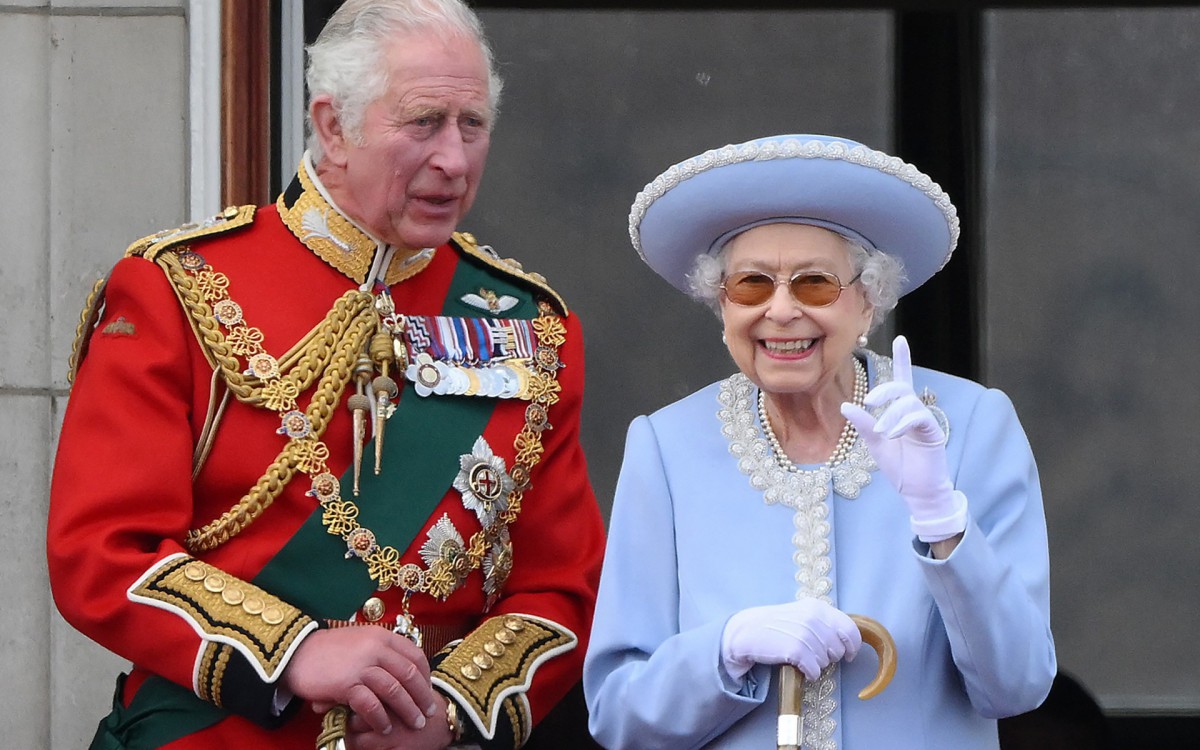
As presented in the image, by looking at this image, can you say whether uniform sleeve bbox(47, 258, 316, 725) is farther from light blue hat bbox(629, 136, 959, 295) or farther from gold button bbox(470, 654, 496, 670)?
light blue hat bbox(629, 136, 959, 295)

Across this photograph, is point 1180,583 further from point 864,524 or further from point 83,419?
point 83,419

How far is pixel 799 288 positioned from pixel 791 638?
47 cm

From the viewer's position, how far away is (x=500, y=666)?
3.23 m

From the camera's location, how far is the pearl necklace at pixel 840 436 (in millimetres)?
2914

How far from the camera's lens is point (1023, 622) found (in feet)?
8.79

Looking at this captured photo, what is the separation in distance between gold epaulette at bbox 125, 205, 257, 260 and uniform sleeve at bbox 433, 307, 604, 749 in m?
0.56

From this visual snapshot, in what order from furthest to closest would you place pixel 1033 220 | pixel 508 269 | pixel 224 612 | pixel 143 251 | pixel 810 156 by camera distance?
pixel 1033 220 < pixel 508 269 < pixel 143 251 < pixel 224 612 < pixel 810 156

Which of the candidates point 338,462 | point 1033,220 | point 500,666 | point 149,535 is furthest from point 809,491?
point 1033,220

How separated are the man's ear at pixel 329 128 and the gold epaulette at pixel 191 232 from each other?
18cm

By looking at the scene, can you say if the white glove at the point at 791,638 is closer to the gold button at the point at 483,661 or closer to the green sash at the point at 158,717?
the gold button at the point at 483,661

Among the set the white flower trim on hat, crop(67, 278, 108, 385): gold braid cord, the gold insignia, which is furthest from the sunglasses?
crop(67, 278, 108, 385): gold braid cord

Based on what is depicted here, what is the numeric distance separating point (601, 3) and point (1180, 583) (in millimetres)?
1670

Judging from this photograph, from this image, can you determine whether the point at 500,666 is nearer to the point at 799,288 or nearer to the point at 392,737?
the point at 392,737

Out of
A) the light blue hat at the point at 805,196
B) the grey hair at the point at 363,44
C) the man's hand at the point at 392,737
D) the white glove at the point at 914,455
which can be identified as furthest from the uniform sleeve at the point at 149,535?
the white glove at the point at 914,455
